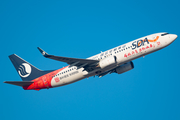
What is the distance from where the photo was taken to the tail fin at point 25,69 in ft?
145

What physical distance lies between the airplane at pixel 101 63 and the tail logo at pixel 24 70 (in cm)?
269

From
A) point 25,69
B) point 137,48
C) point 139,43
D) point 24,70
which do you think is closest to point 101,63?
point 137,48

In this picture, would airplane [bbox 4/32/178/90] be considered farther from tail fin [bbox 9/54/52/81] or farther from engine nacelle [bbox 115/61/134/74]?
tail fin [bbox 9/54/52/81]

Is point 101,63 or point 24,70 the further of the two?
point 24,70

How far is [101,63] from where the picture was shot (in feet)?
125

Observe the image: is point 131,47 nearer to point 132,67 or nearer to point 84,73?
point 132,67

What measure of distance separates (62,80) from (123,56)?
12783mm

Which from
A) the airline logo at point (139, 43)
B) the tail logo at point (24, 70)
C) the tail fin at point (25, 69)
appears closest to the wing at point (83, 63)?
the airline logo at point (139, 43)

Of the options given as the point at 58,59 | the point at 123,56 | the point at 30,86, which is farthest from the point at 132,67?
the point at 30,86

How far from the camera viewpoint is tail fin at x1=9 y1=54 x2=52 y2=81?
145 ft

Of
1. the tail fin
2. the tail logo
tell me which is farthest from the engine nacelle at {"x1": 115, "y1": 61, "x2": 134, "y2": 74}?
the tail logo

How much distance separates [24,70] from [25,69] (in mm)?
298

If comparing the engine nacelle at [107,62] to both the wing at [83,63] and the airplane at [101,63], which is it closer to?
the airplane at [101,63]

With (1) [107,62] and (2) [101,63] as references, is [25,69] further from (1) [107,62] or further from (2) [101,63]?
(1) [107,62]
